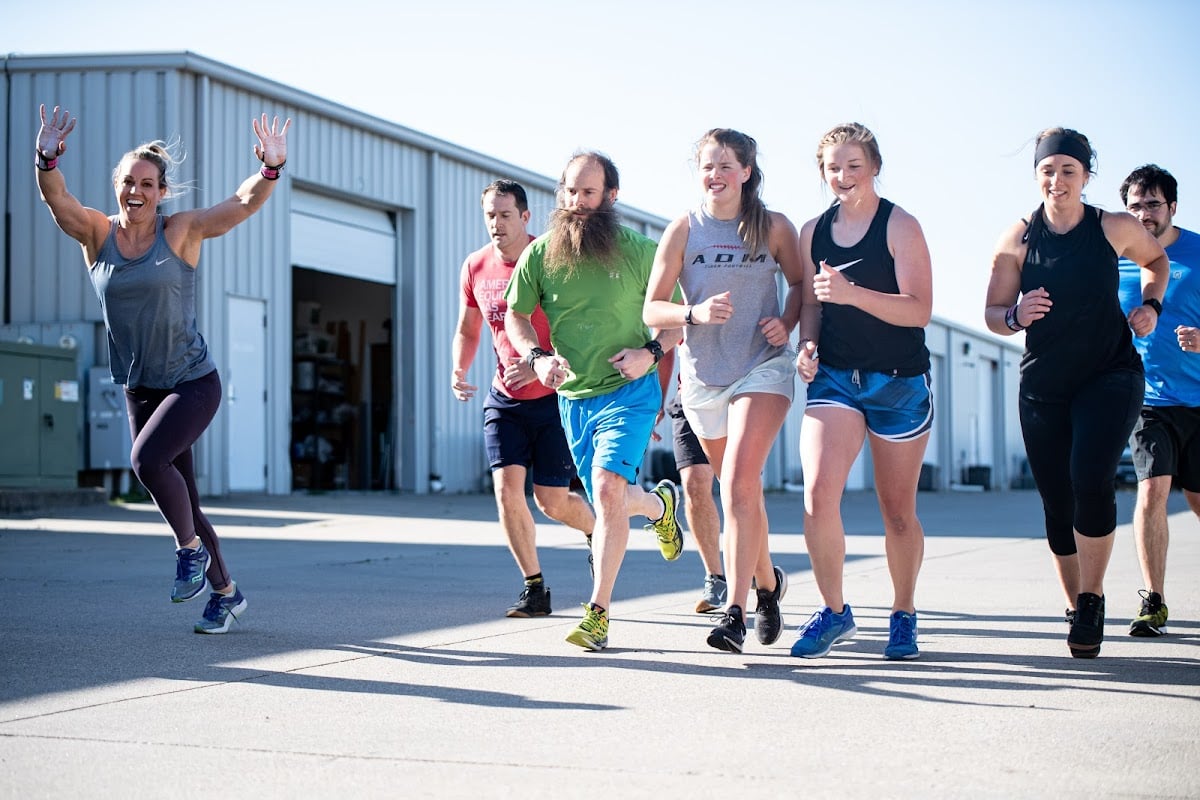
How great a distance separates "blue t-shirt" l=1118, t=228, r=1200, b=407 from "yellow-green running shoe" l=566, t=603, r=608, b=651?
9.27 ft

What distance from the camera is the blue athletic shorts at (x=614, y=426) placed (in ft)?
18.6

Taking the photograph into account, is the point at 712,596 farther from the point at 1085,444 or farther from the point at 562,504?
the point at 1085,444

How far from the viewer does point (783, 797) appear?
310 cm

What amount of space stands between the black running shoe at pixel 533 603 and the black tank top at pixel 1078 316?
203 cm

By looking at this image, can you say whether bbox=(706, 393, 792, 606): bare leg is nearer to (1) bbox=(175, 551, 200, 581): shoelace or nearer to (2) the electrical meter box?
(1) bbox=(175, 551, 200, 581): shoelace

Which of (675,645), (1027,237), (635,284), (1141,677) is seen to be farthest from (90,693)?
(1027,237)

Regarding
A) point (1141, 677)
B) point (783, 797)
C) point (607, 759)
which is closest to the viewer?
point (783, 797)

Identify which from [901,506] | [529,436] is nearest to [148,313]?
[529,436]

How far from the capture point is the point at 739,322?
566cm

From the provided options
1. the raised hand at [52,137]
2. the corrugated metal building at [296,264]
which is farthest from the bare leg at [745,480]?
the corrugated metal building at [296,264]

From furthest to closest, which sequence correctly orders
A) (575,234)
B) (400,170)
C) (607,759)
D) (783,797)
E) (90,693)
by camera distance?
(400,170)
(575,234)
(90,693)
(607,759)
(783,797)

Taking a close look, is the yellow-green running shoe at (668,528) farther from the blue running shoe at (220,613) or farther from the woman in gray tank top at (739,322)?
the blue running shoe at (220,613)

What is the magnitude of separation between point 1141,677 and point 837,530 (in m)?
1.19

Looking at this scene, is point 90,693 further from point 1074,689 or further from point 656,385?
point 1074,689
